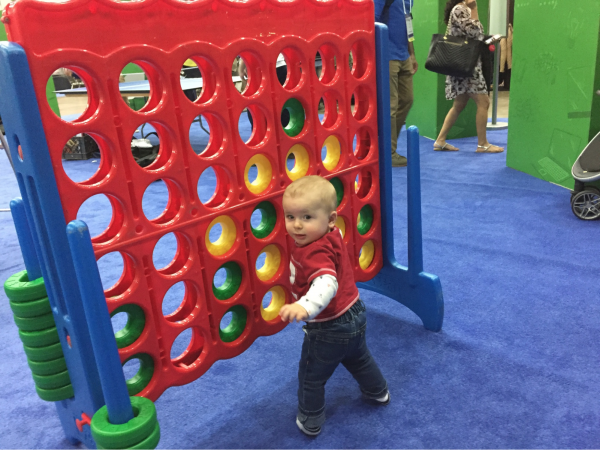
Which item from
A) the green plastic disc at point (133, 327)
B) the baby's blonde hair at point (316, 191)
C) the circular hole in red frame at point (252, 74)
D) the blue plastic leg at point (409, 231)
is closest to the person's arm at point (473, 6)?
the blue plastic leg at point (409, 231)

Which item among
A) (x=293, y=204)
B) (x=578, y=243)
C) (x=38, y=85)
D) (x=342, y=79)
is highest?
(x=38, y=85)

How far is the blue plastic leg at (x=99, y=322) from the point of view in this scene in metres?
0.92

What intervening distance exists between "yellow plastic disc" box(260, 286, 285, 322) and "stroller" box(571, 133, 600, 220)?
6.08 feet

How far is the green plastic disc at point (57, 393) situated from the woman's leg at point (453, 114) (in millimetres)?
3719

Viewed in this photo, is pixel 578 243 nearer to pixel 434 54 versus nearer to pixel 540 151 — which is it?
pixel 540 151

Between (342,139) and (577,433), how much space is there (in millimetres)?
1066

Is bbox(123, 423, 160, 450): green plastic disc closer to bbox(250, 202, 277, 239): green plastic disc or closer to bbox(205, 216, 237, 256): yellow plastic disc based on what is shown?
bbox(205, 216, 237, 256): yellow plastic disc

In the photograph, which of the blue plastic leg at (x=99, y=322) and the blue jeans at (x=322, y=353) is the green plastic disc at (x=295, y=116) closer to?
the blue jeans at (x=322, y=353)

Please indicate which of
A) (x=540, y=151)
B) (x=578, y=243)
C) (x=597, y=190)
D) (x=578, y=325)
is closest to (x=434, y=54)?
(x=540, y=151)

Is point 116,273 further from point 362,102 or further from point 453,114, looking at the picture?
point 453,114

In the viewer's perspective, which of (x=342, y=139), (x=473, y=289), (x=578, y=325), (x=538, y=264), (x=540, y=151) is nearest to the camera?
(x=342, y=139)

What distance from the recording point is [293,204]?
131 centimetres

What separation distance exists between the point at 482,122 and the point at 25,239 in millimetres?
3727

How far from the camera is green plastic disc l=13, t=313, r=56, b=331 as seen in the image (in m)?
1.21
